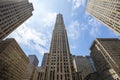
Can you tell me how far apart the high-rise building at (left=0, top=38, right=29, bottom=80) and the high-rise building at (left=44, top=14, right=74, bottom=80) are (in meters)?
38.2

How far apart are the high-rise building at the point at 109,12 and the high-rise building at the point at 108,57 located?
96.2 feet

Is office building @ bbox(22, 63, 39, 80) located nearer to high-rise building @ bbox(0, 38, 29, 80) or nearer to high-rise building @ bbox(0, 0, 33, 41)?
high-rise building @ bbox(0, 38, 29, 80)

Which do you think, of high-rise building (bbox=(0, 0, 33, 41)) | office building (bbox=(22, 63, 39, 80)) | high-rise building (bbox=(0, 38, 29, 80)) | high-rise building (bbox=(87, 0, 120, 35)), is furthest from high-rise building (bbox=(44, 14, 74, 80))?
office building (bbox=(22, 63, 39, 80))

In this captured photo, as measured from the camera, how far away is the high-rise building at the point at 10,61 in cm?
10846

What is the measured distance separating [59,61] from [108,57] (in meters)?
51.2

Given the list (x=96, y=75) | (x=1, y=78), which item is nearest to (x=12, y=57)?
(x=1, y=78)

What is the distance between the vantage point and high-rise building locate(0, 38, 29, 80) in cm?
10846

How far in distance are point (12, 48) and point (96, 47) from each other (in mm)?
99037

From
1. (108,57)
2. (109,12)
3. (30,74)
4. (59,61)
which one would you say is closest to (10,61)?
(59,61)

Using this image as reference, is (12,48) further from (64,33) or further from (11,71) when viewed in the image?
(64,33)

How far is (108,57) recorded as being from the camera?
4921 inches

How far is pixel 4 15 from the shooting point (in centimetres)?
9869

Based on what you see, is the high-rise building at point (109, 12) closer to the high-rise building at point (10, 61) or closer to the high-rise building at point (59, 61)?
the high-rise building at point (59, 61)

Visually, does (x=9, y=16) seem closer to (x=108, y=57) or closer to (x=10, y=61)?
(x=10, y=61)
